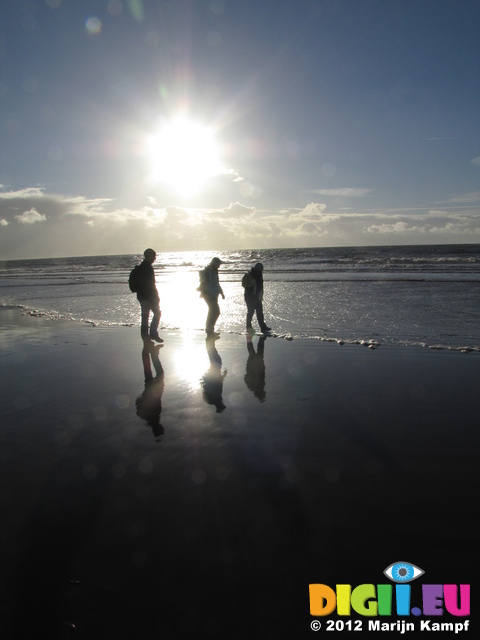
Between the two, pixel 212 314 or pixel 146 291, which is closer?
pixel 146 291

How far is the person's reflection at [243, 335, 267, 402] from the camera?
685 centimetres

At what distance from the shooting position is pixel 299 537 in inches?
129

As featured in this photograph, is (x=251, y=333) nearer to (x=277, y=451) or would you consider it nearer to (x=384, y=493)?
(x=277, y=451)

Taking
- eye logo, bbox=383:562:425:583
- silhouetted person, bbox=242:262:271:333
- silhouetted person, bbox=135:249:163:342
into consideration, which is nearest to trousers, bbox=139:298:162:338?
silhouetted person, bbox=135:249:163:342

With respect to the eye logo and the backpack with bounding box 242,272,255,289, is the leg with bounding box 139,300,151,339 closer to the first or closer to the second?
the backpack with bounding box 242,272,255,289

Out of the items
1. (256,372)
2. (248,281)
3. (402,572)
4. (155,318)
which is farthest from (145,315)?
(402,572)

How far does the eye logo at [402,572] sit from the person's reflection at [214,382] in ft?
10.8

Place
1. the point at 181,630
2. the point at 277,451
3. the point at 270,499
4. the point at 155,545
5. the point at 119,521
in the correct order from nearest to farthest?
the point at 181,630, the point at 155,545, the point at 119,521, the point at 270,499, the point at 277,451

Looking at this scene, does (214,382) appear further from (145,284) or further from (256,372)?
(145,284)

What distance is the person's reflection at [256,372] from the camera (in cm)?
685

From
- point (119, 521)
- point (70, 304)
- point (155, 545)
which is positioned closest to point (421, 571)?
point (155, 545)

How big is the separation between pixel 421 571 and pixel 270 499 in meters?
1.25

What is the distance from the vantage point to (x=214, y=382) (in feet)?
24.3

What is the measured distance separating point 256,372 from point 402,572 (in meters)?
5.16
